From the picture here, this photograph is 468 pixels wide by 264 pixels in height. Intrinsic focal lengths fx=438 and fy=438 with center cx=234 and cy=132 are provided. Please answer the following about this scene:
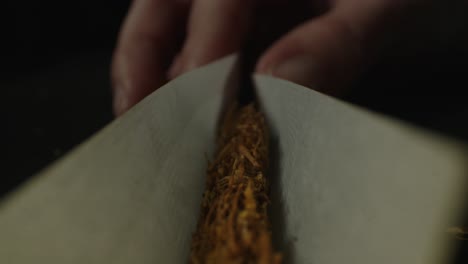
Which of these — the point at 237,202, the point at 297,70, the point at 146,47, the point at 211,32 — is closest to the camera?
the point at 237,202

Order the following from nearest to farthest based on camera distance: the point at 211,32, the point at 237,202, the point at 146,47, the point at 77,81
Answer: the point at 237,202
the point at 211,32
the point at 146,47
the point at 77,81

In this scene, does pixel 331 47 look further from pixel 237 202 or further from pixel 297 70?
pixel 237 202

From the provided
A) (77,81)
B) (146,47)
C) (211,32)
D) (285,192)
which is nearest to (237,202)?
(285,192)

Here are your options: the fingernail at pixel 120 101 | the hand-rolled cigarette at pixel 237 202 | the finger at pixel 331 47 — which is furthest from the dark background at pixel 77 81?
the hand-rolled cigarette at pixel 237 202

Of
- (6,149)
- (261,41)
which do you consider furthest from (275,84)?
(6,149)

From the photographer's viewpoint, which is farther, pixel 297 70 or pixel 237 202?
pixel 297 70

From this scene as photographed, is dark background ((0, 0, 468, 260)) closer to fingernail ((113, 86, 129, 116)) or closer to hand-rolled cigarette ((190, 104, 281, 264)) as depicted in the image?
fingernail ((113, 86, 129, 116))

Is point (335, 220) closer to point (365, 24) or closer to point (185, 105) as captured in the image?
point (185, 105)
